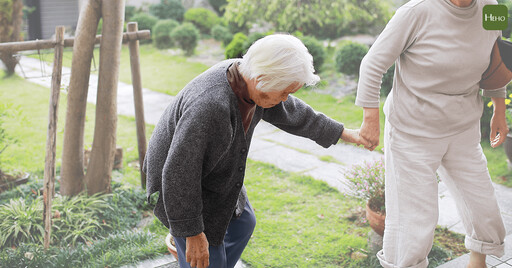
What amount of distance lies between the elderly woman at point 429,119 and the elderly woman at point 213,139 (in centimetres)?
57

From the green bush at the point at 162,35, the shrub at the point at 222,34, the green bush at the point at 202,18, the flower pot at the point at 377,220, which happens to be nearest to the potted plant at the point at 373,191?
the flower pot at the point at 377,220

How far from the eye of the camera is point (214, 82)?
6.70 feet

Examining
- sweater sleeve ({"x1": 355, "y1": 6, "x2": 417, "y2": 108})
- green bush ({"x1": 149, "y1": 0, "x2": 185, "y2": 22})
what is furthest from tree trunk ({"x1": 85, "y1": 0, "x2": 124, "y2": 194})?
green bush ({"x1": 149, "y1": 0, "x2": 185, "y2": 22})

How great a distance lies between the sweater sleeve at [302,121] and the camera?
2463mm

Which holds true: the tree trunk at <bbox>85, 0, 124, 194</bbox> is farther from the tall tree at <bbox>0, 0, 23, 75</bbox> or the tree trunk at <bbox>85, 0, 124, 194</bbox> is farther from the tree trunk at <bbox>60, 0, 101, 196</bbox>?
the tall tree at <bbox>0, 0, 23, 75</bbox>

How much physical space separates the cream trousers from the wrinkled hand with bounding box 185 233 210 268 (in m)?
0.98

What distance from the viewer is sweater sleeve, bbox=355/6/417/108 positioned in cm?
233

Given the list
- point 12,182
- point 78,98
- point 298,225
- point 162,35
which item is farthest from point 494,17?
point 162,35

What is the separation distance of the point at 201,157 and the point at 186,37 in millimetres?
9367

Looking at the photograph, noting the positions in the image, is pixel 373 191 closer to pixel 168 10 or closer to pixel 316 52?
pixel 316 52

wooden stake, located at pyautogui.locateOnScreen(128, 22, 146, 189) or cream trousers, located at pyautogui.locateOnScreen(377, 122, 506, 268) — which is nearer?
A: cream trousers, located at pyautogui.locateOnScreen(377, 122, 506, 268)

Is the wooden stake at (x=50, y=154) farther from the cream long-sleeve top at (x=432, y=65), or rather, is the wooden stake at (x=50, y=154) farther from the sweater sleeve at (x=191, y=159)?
the cream long-sleeve top at (x=432, y=65)

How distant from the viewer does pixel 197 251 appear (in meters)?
2.13

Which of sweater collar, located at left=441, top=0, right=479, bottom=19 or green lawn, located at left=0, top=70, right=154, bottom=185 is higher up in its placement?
sweater collar, located at left=441, top=0, right=479, bottom=19
